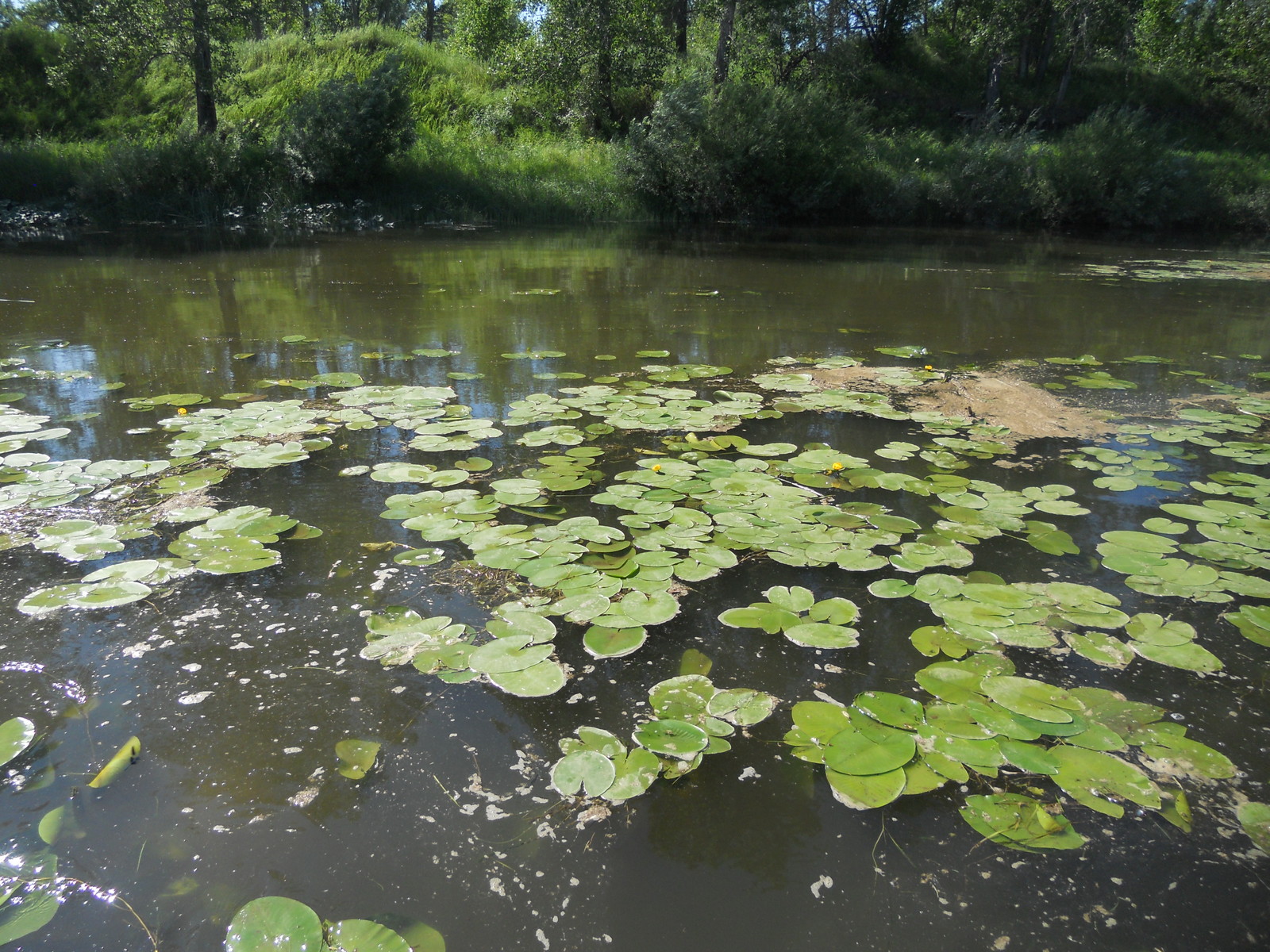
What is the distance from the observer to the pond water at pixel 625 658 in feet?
3.78

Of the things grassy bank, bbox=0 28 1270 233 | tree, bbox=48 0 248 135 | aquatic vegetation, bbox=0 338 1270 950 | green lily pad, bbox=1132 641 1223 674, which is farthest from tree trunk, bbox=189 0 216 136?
green lily pad, bbox=1132 641 1223 674

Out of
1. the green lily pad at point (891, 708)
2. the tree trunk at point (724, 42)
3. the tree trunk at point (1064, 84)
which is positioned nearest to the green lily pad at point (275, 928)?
the green lily pad at point (891, 708)

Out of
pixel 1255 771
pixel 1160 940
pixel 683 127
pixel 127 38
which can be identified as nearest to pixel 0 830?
pixel 1160 940

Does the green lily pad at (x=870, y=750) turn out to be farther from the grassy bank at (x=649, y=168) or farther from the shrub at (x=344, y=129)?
the shrub at (x=344, y=129)

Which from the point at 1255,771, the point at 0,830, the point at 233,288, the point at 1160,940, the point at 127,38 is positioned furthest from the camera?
the point at 127,38

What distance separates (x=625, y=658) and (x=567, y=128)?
18509 millimetres

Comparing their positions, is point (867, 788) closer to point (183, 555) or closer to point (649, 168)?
point (183, 555)

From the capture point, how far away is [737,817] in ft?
4.24

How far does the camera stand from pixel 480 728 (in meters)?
1.48

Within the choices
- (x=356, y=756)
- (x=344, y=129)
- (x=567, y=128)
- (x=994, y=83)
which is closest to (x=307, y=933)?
(x=356, y=756)

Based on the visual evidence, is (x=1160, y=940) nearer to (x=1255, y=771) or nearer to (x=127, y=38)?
(x=1255, y=771)

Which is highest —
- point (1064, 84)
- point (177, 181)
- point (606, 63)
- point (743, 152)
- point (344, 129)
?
point (1064, 84)

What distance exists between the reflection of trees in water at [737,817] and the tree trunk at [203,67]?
1591cm

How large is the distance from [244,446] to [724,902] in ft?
7.90
